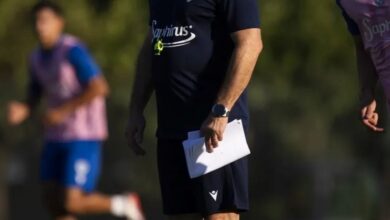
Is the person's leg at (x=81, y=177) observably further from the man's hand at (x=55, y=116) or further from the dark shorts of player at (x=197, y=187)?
the dark shorts of player at (x=197, y=187)

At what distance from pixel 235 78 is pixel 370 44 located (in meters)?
0.79

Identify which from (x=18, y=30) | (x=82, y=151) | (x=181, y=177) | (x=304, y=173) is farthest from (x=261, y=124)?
(x=181, y=177)

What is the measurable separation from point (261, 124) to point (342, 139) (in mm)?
987

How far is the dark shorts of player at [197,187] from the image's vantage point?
25.0 feet

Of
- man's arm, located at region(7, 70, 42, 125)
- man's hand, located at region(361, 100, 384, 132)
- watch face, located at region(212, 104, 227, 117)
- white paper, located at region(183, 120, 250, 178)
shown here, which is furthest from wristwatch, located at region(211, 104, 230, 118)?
man's arm, located at region(7, 70, 42, 125)

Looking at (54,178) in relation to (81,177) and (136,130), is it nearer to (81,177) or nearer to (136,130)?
(81,177)

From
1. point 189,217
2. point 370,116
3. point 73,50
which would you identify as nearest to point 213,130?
point 189,217

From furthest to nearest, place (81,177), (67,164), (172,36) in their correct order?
(81,177) → (67,164) → (172,36)

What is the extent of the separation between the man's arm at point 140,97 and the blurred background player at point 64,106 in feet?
12.9

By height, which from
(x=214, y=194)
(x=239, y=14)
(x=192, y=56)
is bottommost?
(x=214, y=194)

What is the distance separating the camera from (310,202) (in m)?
17.2

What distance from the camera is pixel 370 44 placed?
7746 millimetres

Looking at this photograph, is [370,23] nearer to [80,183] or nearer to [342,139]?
[80,183]

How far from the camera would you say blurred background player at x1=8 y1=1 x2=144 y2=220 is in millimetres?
12281
